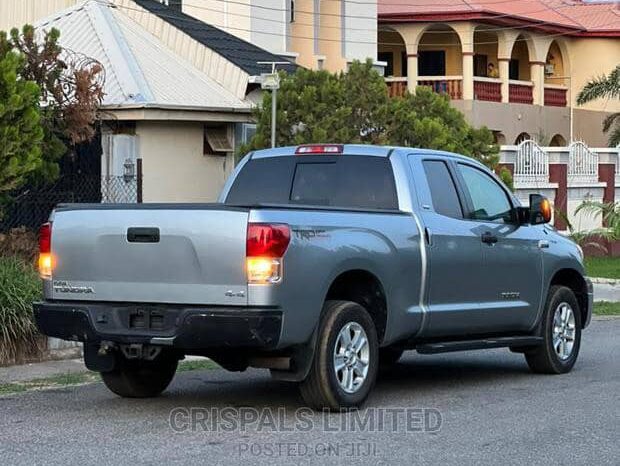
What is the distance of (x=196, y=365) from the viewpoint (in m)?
12.8

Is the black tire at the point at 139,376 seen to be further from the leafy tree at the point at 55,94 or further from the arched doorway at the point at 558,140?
the arched doorway at the point at 558,140

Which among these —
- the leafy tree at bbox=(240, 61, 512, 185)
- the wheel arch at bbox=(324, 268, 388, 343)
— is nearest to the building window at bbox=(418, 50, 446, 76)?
the leafy tree at bbox=(240, 61, 512, 185)

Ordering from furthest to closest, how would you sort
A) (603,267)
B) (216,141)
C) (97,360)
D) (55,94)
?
(603,267)
(216,141)
(55,94)
(97,360)

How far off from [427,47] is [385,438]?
118 ft

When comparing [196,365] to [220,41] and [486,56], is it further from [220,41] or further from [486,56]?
[486,56]

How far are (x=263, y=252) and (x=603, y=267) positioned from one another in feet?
61.7

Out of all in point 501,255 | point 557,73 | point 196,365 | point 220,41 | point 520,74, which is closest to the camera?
point 501,255

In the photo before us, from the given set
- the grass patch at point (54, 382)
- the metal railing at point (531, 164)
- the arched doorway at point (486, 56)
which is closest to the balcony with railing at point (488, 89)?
A: the arched doorway at point (486, 56)

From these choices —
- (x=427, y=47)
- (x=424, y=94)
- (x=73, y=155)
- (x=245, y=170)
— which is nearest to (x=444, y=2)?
(x=427, y=47)

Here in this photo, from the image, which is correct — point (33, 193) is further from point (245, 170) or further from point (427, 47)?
point (427, 47)

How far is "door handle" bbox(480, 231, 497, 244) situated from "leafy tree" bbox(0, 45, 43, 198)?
4905 millimetres

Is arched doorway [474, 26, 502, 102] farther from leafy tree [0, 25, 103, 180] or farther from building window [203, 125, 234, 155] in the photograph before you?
leafy tree [0, 25, 103, 180]

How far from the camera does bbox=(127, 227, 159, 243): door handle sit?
30.3 feet

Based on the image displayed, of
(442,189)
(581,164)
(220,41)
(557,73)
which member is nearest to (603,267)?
(581,164)
